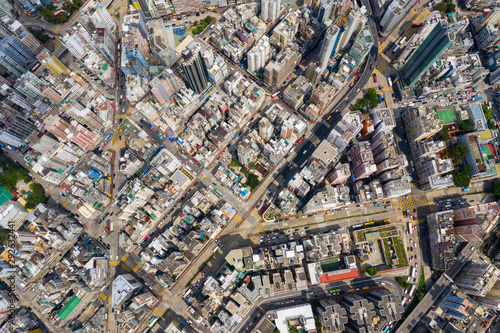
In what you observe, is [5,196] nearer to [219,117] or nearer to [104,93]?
[104,93]

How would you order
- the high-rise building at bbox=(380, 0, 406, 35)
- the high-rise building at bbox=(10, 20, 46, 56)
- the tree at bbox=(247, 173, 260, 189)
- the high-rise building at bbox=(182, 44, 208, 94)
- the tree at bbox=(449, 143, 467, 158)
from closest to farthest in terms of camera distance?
1. the high-rise building at bbox=(182, 44, 208, 94)
2. the tree at bbox=(449, 143, 467, 158)
3. the tree at bbox=(247, 173, 260, 189)
4. the high-rise building at bbox=(380, 0, 406, 35)
5. the high-rise building at bbox=(10, 20, 46, 56)

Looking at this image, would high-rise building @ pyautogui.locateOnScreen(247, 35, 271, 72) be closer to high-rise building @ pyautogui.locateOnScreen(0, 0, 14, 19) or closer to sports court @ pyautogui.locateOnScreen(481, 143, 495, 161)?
sports court @ pyautogui.locateOnScreen(481, 143, 495, 161)

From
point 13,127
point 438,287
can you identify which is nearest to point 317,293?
point 438,287

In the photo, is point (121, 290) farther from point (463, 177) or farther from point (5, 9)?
point (5, 9)

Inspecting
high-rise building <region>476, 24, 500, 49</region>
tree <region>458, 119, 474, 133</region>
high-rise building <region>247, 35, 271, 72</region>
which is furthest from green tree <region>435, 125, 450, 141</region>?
high-rise building <region>247, 35, 271, 72</region>

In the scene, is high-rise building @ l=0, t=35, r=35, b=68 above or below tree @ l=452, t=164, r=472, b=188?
below

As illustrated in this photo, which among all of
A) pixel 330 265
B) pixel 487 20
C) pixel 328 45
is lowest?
pixel 330 265
